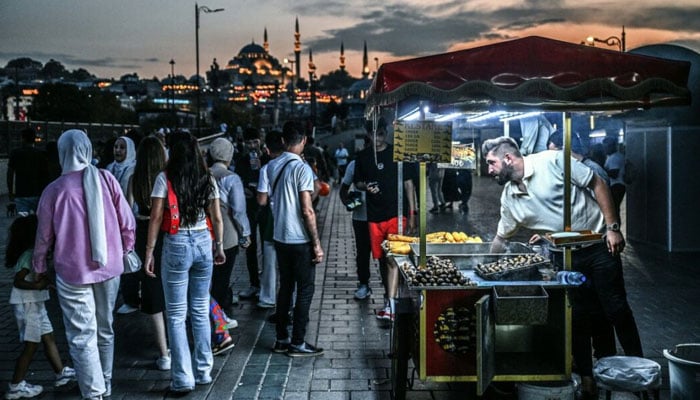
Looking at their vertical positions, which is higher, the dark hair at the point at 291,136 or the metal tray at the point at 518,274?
the dark hair at the point at 291,136

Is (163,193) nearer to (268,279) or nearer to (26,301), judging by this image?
(26,301)

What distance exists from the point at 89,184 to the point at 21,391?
1688 mm

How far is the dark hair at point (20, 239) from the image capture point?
502cm

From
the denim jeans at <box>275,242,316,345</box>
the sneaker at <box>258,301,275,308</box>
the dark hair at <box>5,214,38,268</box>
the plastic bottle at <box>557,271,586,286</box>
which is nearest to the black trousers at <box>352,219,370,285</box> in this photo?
the sneaker at <box>258,301,275,308</box>

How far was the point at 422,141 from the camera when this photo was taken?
4.85m

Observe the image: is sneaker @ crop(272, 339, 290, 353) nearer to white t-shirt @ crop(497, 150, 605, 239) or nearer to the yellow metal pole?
the yellow metal pole

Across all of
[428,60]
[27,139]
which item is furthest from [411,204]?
[27,139]

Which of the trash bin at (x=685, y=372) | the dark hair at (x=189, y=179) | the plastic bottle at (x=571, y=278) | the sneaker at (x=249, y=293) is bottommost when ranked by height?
the sneaker at (x=249, y=293)

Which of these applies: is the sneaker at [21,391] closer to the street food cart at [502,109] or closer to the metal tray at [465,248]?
the street food cart at [502,109]

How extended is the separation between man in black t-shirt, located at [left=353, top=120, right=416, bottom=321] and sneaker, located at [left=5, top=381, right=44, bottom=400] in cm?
344

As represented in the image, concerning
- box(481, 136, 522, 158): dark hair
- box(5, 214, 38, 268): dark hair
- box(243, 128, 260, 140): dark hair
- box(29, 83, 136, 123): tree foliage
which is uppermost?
box(29, 83, 136, 123): tree foliage

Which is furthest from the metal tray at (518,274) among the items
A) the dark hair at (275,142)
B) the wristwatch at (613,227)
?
the dark hair at (275,142)

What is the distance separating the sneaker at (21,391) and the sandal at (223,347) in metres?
1.52

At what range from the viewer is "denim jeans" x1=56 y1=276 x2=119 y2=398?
465 centimetres
